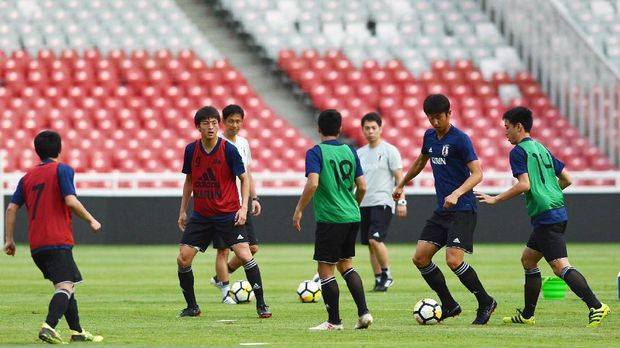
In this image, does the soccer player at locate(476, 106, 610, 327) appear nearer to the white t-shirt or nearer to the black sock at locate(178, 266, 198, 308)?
the black sock at locate(178, 266, 198, 308)

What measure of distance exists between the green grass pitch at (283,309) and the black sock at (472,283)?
24 cm

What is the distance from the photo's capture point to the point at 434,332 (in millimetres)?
11141

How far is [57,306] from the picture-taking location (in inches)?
399

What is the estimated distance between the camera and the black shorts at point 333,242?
11367mm

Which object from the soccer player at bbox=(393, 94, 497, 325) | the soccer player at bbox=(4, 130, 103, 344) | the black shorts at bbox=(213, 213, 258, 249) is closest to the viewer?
the soccer player at bbox=(4, 130, 103, 344)

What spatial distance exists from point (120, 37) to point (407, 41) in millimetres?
7345

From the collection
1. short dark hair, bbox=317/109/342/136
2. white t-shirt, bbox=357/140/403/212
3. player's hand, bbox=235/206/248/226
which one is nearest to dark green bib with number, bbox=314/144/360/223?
short dark hair, bbox=317/109/342/136

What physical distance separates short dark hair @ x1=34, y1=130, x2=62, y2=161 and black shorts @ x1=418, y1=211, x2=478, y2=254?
3.39 metres

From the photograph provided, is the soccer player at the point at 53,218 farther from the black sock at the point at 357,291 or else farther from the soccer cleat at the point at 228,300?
the soccer cleat at the point at 228,300

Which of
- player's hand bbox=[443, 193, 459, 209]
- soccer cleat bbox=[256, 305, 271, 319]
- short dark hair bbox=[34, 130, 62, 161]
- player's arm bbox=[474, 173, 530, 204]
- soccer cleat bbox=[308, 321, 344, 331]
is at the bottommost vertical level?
soccer cleat bbox=[256, 305, 271, 319]

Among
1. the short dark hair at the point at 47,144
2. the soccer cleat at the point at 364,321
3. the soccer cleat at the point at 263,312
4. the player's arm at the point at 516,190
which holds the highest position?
the short dark hair at the point at 47,144

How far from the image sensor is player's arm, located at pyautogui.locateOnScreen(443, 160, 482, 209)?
37.3 feet

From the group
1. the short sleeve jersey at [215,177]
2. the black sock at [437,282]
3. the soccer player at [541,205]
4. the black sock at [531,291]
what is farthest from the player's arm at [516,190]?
the short sleeve jersey at [215,177]

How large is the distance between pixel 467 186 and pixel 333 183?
1.13 meters
